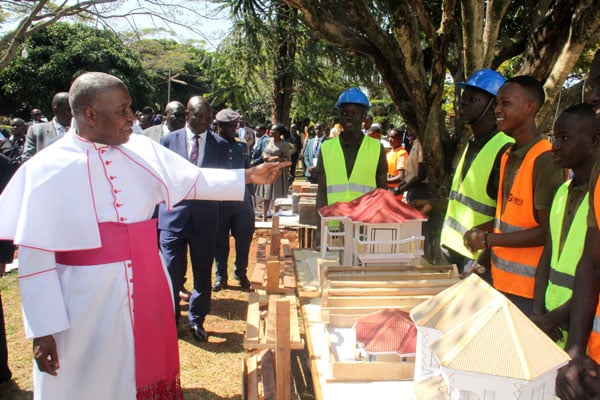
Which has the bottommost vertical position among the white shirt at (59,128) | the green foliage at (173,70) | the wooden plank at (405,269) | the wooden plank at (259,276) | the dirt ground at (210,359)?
the dirt ground at (210,359)

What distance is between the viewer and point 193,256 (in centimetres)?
427

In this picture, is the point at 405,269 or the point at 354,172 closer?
the point at 405,269

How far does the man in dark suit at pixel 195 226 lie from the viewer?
416cm

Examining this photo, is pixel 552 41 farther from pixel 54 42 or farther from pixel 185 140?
pixel 54 42

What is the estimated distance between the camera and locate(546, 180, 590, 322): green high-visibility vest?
1938 millimetres

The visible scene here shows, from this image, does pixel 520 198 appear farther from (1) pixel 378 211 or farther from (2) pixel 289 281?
(2) pixel 289 281

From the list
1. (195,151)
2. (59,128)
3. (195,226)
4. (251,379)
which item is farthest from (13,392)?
(59,128)

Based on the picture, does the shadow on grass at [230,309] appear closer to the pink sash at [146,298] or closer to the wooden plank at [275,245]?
the wooden plank at [275,245]

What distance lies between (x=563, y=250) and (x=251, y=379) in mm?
1892

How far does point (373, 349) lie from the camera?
6.95 feet

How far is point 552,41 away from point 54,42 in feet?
81.2

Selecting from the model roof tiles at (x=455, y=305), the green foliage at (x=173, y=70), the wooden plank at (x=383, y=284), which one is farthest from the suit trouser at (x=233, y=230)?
the green foliage at (x=173, y=70)

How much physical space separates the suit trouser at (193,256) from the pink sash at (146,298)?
5.53 feet

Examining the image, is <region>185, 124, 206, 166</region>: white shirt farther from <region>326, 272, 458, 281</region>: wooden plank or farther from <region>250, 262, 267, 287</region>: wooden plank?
<region>326, 272, 458, 281</region>: wooden plank
